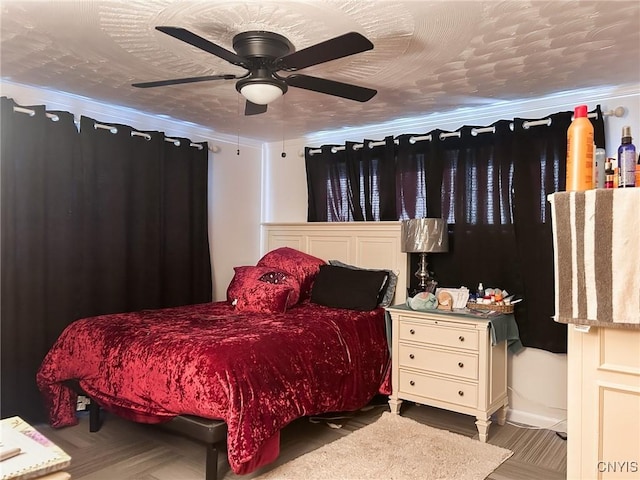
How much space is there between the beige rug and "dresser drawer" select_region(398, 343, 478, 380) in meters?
0.40

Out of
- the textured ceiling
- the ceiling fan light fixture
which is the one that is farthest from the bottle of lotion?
the ceiling fan light fixture

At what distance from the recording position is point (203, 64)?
2.69m

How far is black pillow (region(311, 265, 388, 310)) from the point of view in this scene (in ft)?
11.9

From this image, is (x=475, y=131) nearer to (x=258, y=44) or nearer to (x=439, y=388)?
(x=439, y=388)

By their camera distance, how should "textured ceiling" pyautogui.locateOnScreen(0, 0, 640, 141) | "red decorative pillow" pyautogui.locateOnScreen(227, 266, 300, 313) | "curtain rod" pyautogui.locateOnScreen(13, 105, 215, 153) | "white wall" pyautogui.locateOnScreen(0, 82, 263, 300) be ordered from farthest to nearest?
"white wall" pyautogui.locateOnScreen(0, 82, 263, 300)
"red decorative pillow" pyautogui.locateOnScreen(227, 266, 300, 313)
"curtain rod" pyautogui.locateOnScreen(13, 105, 215, 153)
"textured ceiling" pyautogui.locateOnScreen(0, 0, 640, 141)

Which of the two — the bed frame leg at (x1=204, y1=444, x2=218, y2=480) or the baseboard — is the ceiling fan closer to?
the bed frame leg at (x1=204, y1=444, x2=218, y2=480)

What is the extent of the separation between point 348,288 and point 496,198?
4.29 feet

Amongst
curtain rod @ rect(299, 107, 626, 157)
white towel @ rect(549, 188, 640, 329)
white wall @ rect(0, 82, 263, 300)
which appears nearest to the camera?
white towel @ rect(549, 188, 640, 329)

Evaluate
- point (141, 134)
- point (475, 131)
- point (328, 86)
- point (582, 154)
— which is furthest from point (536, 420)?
point (141, 134)

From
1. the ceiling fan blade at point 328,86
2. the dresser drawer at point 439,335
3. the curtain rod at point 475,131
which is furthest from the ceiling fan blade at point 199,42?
the dresser drawer at point 439,335

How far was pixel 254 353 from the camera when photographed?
8.21 ft

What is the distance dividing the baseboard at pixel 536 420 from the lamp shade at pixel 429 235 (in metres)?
1.29

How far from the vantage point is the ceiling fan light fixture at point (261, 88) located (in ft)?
7.19

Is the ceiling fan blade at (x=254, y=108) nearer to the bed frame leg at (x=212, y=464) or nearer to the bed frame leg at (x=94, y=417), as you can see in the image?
the bed frame leg at (x=212, y=464)
